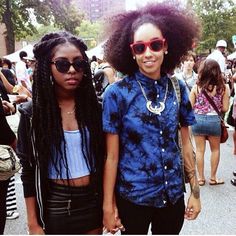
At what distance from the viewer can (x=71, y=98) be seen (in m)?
2.15

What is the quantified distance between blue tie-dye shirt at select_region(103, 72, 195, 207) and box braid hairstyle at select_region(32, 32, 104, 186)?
11cm

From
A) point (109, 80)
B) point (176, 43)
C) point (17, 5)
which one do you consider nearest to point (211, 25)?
point (17, 5)

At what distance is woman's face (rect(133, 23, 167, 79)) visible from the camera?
2.08m

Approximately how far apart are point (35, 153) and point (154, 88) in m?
0.75

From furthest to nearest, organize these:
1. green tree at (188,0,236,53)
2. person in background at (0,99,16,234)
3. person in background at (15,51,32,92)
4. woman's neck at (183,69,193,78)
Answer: green tree at (188,0,236,53)
person in background at (15,51,32,92)
woman's neck at (183,69,193,78)
person in background at (0,99,16,234)

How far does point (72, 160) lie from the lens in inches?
81.9

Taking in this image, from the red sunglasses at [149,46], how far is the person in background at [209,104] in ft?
A: 9.55

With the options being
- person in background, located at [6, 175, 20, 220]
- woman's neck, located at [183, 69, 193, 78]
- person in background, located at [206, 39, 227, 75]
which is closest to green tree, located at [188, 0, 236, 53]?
person in background, located at [206, 39, 227, 75]

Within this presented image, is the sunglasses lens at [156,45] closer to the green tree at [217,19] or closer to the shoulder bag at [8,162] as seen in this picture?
the shoulder bag at [8,162]

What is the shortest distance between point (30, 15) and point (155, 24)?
3157cm

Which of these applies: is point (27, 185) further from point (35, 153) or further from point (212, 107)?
point (212, 107)

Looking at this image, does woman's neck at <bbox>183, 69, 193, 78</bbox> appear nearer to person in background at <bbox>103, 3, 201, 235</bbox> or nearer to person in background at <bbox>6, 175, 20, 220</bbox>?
person in background at <bbox>6, 175, 20, 220</bbox>

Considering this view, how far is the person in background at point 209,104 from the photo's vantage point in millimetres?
4883

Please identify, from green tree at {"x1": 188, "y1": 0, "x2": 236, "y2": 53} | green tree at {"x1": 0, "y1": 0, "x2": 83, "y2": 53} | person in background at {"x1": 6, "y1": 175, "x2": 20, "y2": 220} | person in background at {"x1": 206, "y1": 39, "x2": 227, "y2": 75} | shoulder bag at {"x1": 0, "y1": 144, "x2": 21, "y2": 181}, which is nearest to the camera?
shoulder bag at {"x1": 0, "y1": 144, "x2": 21, "y2": 181}
